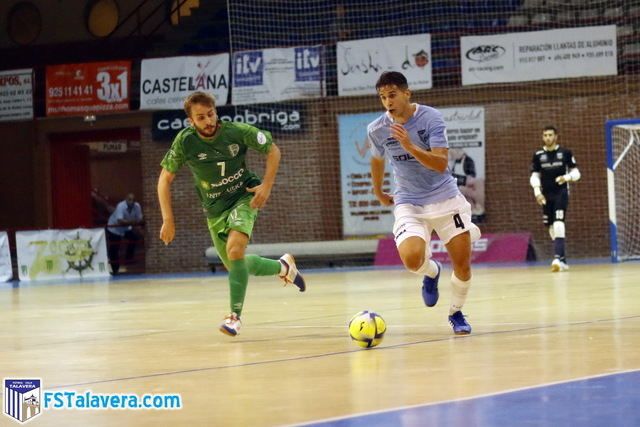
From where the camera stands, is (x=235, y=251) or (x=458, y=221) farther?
(x=235, y=251)

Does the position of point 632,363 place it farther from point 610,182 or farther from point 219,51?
point 219,51

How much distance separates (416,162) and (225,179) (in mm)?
1541

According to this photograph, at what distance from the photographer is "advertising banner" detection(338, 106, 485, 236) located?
24.5m

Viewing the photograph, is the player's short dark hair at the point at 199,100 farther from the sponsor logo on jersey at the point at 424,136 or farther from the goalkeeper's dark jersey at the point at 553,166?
the goalkeeper's dark jersey at the point at 553,166

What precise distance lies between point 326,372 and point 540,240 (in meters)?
18.5

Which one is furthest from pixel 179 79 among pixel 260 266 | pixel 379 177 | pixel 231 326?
pixel 231 326

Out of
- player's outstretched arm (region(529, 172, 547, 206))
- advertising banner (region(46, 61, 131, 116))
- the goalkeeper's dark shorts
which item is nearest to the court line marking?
player's outstretched arm (region(529, 172, 547, 206))

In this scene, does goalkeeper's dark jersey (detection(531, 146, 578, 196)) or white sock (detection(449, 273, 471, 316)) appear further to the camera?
goalkeeper's dark jersey (detection(531, 146, 578, 196))

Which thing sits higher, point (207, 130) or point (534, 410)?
point (207, 130)

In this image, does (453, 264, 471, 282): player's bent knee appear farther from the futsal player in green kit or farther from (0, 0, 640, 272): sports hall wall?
(0, 0, 640, 272): sports hall wall

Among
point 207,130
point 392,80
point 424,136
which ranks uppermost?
point 392,80

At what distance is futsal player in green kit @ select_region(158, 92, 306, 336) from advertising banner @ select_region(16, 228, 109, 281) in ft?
51.0

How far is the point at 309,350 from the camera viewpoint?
7.73m

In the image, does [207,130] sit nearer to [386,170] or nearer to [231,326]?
[231,326]
